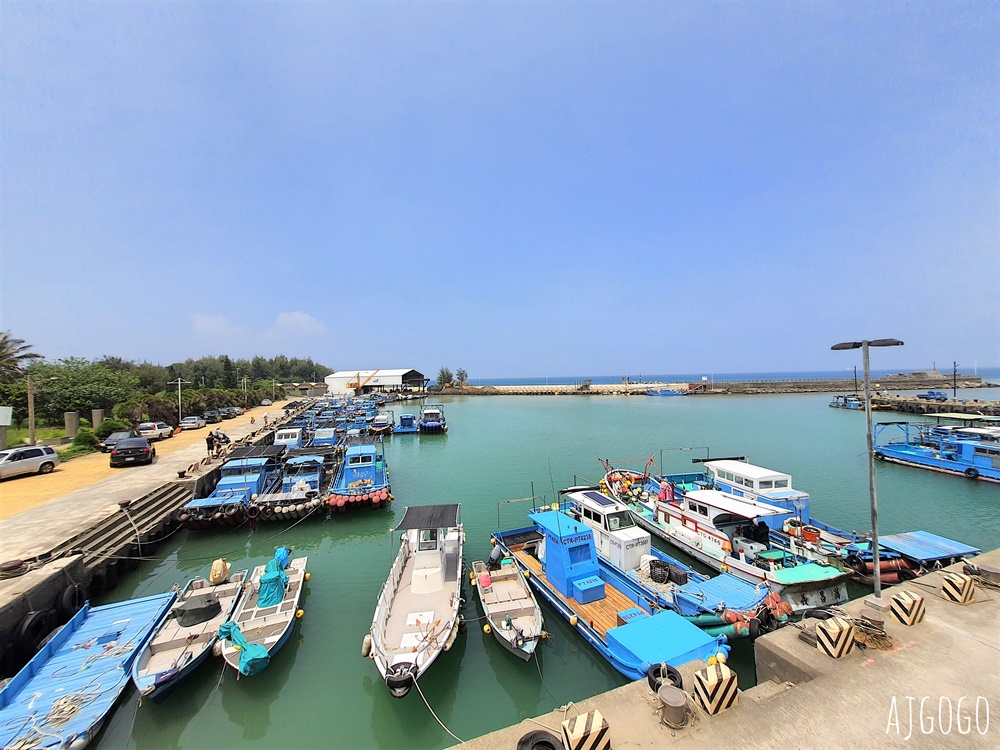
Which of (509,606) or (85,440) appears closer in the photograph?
(509,606)

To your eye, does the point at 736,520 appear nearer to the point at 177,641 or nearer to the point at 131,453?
the point at 177,641

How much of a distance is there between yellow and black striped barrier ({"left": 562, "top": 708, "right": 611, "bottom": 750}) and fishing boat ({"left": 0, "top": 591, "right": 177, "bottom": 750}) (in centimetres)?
929

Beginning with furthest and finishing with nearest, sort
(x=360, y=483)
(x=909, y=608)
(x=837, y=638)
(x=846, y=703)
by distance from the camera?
(x=360, y=483) → (x=909, y=608) → (x=837, y=638) → (x=846, y=703)

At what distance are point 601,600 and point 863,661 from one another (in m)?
7.02

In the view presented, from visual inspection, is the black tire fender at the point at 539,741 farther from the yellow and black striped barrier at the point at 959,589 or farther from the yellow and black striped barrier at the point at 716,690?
the yellow and black striped barrier at the point at 959,589

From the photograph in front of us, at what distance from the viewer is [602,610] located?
1139 cm

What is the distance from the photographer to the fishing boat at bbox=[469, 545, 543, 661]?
32.6 feet

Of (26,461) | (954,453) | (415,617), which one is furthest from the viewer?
(954,453)

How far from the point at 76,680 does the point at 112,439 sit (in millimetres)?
28728

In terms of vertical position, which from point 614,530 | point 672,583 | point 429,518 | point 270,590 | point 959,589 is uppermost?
point 959,589

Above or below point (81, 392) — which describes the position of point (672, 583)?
below

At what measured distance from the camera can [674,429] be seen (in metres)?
50.8

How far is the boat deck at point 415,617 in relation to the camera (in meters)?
9.66

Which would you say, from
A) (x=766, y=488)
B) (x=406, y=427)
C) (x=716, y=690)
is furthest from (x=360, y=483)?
(x=406, y=427)
